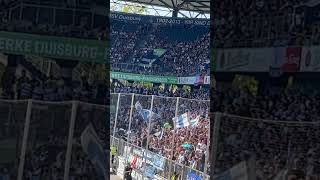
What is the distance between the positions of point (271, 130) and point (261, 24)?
99cm


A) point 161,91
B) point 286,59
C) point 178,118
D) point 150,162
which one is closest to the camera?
point 286,59

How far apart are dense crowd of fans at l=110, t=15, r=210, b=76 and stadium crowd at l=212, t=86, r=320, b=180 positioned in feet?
48.9

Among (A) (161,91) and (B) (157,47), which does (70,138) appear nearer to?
(A) (161,91)

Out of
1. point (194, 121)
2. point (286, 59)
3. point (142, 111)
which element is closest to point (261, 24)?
point (286, 59)

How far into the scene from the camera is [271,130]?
5.04 meters

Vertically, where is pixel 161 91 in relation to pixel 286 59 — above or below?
below

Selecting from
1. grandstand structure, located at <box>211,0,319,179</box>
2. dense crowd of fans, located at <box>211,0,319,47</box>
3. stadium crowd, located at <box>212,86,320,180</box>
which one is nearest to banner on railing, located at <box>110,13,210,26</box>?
dense crowd of fans, located at <box>211,0,319,47</box>

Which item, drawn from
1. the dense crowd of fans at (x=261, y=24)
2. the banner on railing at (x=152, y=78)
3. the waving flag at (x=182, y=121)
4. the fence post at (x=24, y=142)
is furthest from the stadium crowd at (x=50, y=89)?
the banner on railing at (x=152, y=78)

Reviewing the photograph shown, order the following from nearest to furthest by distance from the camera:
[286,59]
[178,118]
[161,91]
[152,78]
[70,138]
→ [286,59] < [70,138] < [178,118] < [161,91] < [152,78]

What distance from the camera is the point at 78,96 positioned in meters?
5.06

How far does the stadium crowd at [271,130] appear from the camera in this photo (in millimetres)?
4814

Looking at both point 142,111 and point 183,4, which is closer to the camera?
point 142,111

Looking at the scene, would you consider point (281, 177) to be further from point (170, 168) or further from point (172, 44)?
point (172, 44)

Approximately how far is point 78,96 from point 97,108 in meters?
A: 0.22
